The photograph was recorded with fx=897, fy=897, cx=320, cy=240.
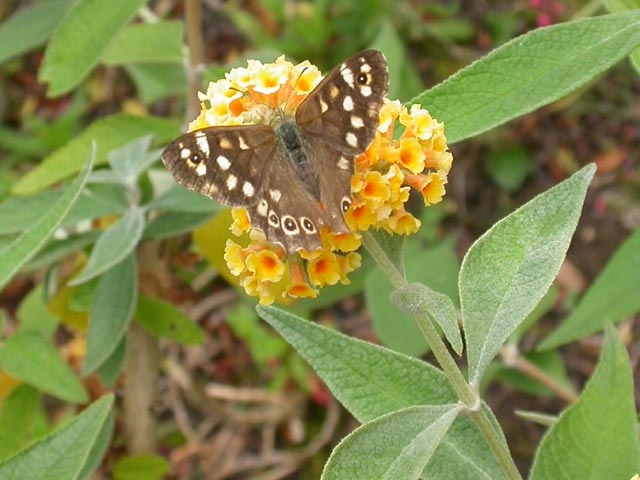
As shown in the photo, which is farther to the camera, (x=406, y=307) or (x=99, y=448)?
(x=99, y=448)

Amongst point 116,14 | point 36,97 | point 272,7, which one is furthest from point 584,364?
point 36,97

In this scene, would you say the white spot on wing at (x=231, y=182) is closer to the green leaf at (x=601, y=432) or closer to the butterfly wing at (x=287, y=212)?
the butterfly wing at (x=287, y=212)

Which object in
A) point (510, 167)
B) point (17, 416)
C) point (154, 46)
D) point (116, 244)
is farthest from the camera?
point (510, 167)

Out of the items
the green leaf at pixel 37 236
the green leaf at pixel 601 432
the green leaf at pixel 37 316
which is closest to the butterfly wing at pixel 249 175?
the green leaf at pixel 37 236

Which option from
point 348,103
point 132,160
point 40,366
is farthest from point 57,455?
point 348,103

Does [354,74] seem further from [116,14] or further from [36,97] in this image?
[36,97]

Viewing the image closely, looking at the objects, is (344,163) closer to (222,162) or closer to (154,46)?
(222,162)

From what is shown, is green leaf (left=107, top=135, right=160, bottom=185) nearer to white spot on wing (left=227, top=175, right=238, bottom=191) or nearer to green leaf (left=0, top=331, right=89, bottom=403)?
green leaf (left=0, top=331, right=89, bottom=403)
